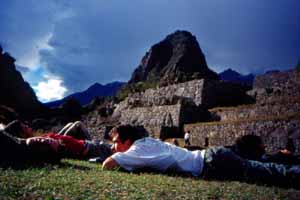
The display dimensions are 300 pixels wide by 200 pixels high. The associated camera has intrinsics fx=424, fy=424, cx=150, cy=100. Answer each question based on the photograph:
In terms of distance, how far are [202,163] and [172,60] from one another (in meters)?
48.4

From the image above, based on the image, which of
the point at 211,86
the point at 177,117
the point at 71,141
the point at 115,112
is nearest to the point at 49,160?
the point at 71,141

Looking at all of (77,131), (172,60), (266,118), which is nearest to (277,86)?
(266,118)

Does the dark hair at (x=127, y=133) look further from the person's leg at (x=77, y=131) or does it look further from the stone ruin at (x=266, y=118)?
the stone ruin at (x=266, y=118)

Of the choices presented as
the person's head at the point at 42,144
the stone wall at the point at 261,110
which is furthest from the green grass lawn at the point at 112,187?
the stone wall at the point at 261,110

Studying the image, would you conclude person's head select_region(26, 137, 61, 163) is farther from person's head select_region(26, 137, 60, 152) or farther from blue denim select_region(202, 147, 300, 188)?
blue denim select_region(202, 147, 300, 188)

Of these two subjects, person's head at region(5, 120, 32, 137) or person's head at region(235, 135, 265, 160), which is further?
person's head at region(5, 120, 32, 137)

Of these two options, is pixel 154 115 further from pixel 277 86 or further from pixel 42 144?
pixel 42 144

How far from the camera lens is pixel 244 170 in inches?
265

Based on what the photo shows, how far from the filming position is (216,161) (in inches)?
270

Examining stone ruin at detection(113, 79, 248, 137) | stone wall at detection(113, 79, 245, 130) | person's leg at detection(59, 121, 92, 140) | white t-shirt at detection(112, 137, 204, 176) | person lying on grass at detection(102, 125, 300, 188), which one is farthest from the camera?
stone wall at detection(113, 79, 245, 130)

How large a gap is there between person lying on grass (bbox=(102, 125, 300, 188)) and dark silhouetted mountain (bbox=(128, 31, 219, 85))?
39.3 metres

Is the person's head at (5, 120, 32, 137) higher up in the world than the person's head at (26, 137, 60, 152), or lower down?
higher up

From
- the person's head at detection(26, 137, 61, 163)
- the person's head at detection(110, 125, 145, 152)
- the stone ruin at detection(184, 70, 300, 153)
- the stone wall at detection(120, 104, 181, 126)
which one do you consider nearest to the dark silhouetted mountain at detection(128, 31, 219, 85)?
the stone wall at detection(120, 104, 181, 126)

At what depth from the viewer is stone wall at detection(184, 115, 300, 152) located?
1706 centimetres
